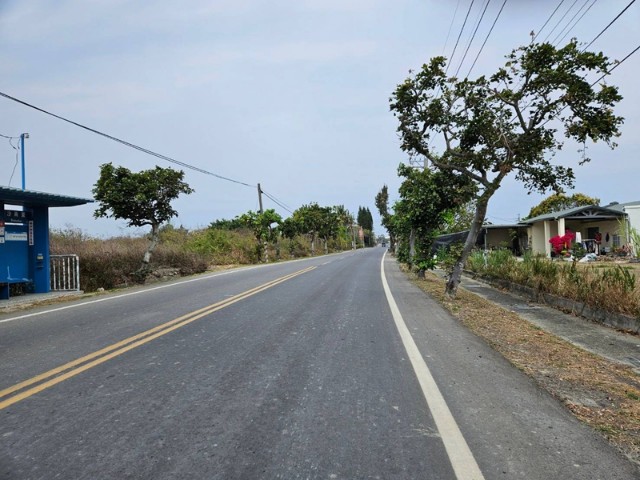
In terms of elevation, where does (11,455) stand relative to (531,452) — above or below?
above

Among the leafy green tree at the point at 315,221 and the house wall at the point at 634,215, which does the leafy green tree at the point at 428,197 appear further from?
the leafy green tree at the point at 315,221

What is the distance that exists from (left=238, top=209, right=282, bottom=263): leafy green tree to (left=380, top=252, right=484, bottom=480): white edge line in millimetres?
30034

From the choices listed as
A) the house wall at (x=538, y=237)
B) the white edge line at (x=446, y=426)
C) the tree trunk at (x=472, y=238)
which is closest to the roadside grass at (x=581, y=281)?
the tree trunk at (x=472, y=238)

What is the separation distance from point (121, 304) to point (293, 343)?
575 cm

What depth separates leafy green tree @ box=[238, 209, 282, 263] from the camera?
35500 mm

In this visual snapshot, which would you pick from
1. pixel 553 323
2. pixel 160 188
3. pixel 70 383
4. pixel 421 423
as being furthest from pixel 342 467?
pixel 160 188

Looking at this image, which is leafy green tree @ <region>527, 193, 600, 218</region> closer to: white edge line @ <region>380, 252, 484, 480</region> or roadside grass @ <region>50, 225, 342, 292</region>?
roadside grass @ <region>50, 225, 342, 292</region>

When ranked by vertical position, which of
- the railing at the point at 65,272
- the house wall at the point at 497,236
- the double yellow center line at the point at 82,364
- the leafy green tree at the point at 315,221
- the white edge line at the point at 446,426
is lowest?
the white edge line at the point at 446,426

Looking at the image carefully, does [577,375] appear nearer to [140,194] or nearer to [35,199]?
[35,199]

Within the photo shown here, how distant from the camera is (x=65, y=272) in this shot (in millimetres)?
14539

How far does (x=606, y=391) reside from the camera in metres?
4.64

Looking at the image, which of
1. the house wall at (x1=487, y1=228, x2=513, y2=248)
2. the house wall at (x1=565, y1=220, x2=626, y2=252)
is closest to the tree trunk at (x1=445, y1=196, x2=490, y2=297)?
the house wall at (x1=565, y1=220, x2=626, y2=252)

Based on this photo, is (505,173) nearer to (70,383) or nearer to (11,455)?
(70,383)

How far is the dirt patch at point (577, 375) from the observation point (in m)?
3.78
